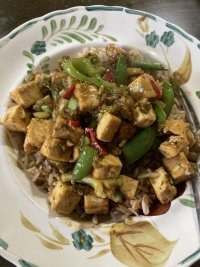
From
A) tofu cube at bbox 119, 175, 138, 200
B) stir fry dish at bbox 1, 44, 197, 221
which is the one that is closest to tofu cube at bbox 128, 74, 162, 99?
stir fry dish at bbox 1, 44, 197, 221

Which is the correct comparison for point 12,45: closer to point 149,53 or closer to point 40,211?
point 149,53

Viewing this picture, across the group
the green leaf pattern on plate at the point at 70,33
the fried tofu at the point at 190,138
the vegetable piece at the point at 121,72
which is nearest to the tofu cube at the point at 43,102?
the green leaf pattern on plate at the point at 70,33

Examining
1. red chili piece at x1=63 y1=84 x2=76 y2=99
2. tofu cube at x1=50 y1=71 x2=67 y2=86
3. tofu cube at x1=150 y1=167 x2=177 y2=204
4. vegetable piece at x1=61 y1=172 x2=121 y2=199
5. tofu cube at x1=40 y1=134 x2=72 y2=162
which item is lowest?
tofu cube at x1=150 y1=167 x2=177 y2=204

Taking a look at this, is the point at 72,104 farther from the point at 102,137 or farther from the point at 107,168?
the point at 107,168

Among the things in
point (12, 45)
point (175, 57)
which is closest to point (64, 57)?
point (12, 45)

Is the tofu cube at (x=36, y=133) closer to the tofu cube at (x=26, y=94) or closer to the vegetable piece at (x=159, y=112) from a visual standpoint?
the tofu cube at (x=26, y=94)

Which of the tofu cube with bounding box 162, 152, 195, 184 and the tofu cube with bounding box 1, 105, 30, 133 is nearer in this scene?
the tofu cube with bounding box 162, 152, 195, 184

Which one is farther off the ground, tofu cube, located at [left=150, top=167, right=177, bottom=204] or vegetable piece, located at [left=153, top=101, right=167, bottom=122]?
vegetable piece, located at [left=153, top=101, right=167, bottom=122]

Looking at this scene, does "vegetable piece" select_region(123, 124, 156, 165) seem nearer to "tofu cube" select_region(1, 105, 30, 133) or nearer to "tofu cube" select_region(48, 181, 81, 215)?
"tofu cube" select_region(48, 181, 81, 215)
